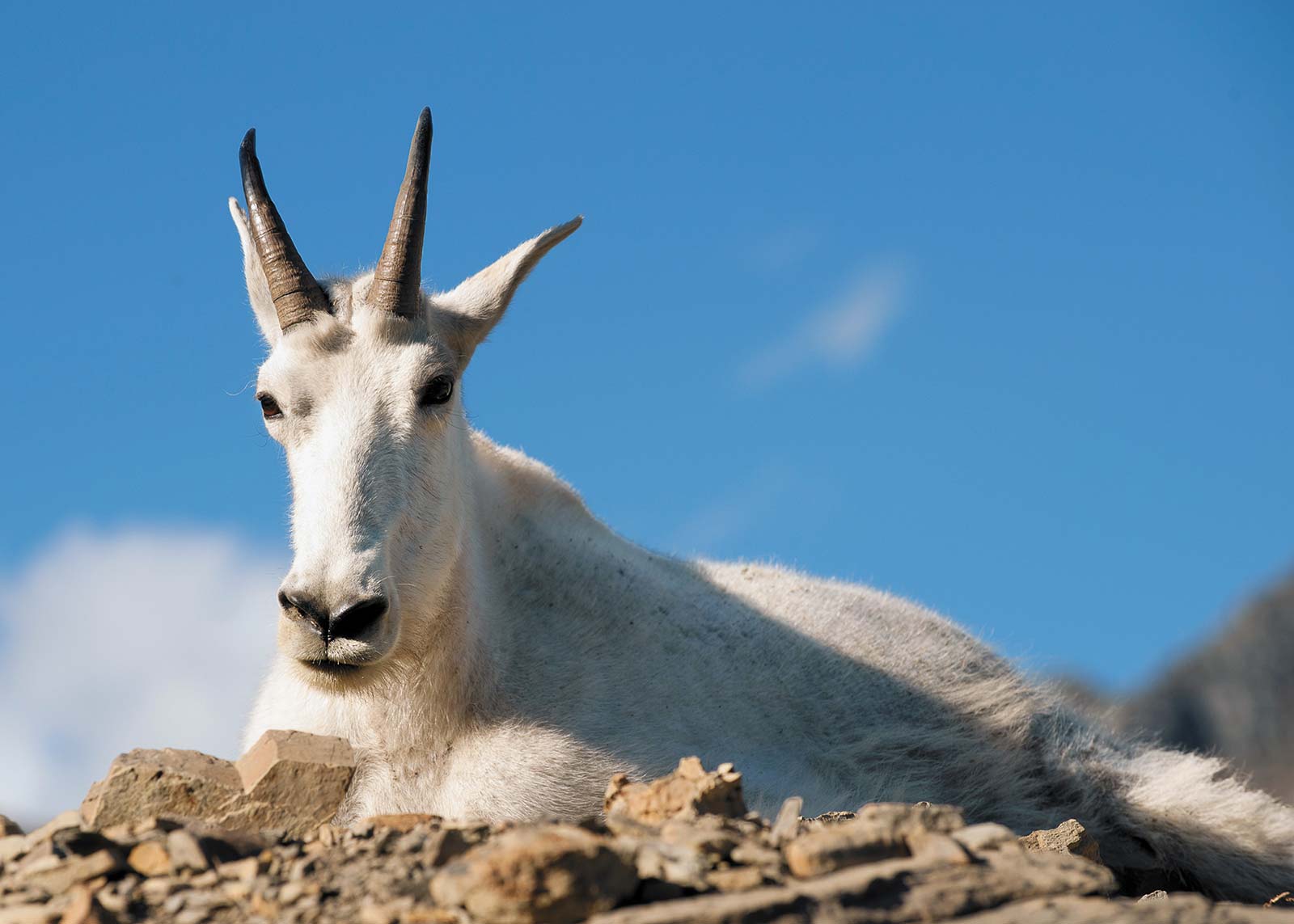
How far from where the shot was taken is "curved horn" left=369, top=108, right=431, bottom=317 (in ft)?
21.5

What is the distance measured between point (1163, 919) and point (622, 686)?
3350mm

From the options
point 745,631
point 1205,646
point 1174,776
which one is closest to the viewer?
point 745,631

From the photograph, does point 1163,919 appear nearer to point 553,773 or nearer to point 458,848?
point 458,848

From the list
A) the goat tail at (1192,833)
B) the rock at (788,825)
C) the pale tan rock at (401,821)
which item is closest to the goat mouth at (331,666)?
the pale tan rock at (401,821)

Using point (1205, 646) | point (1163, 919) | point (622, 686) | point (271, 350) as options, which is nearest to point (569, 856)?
point (1163, 919)

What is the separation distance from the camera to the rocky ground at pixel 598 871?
11.9 ft

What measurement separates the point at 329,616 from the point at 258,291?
2284 mm

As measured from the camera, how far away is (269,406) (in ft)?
21.0

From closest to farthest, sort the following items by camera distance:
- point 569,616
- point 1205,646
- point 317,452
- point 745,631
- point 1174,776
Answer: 1. point 317,452
2. point 569,616
3. point 745,631
4. point 1174,776
5. point 1205,646

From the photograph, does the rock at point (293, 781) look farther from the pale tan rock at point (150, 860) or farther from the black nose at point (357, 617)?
the pale tan rock at point (150, 860)

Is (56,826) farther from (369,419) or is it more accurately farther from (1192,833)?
(1192,833)

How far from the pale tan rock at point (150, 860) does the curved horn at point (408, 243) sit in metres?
2.86

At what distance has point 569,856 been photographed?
11.9 ft

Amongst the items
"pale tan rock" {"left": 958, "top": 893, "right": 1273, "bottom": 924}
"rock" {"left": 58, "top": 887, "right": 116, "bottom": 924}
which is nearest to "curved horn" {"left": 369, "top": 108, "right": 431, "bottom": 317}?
"rock" {"left": 58, "top": 887, "right": 116, "bottom": 924}
